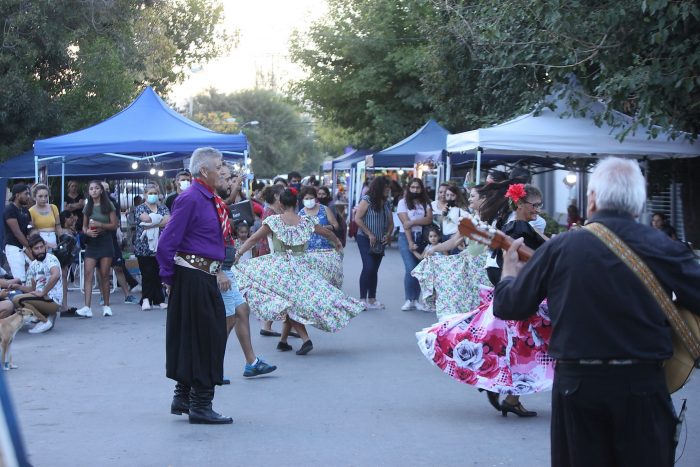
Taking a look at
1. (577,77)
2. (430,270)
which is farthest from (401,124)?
(430,270)

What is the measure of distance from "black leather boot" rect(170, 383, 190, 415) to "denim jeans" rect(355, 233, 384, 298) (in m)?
6.63

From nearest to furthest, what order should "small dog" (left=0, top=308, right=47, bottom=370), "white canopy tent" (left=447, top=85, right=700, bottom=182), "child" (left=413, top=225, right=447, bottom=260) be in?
1. "small dog" (left=0, top=308, right=47, bottom=370)
2. "white canopy tent" (left=447, top=85, right=700, bottom=182)
3. "child" (left=413, top=225, right=447, bottom=260)

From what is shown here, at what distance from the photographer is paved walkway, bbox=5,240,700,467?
248 inches

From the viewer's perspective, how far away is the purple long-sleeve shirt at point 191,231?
6902mm

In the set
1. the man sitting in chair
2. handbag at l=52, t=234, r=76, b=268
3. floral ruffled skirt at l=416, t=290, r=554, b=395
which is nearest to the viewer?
floral ruffled skirt at l=416, t=290, r=554, b=395

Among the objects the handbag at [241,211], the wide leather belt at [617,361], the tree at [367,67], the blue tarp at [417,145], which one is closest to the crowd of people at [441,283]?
the wide leather belt at [617,361]

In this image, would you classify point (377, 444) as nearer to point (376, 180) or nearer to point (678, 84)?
point (678, 84)

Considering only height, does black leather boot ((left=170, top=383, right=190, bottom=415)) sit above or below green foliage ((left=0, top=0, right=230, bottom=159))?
below

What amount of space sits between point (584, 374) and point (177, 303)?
12.8 ft

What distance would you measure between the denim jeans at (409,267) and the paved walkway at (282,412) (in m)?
2.46

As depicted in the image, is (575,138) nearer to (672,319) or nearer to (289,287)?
(289,287)

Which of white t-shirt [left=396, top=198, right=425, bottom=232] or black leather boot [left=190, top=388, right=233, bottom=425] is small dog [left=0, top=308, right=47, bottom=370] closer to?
black leather boot [left=190, top=388, right=233, bottom=425]

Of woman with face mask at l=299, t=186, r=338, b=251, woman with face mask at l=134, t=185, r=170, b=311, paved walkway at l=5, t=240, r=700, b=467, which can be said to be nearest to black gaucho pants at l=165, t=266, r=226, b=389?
paved walkway at l=5, t=240, r=700, b=467

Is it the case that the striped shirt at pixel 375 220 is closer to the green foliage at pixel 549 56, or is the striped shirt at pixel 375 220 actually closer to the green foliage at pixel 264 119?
the green foliage at pixel 549 56
